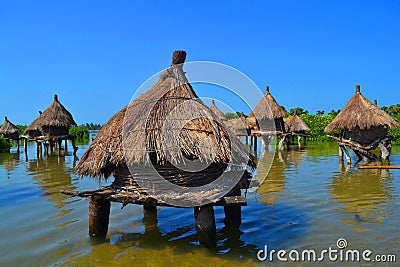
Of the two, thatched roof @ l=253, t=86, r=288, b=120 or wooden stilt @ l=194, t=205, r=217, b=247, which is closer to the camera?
wooden stilt @ l=194, t=205, r=217, b=247

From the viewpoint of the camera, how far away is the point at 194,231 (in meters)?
5.92

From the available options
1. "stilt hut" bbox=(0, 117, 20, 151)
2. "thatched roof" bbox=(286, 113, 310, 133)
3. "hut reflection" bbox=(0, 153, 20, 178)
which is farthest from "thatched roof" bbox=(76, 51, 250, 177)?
"stilt hut" bbox=(0, 117, 20, 151)

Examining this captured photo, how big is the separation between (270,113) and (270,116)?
0.64 m

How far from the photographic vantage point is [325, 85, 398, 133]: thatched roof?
14352 millimetres

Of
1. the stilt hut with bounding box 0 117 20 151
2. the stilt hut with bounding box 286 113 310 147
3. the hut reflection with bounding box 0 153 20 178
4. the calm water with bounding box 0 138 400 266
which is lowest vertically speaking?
the calm water with bounding box 0 138 400 266

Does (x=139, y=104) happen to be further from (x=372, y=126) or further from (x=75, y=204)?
(x=372, y=126)

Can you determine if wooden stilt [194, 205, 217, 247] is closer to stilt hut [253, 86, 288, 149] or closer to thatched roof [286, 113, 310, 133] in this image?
stilt hut [253, 86, 288, 149]

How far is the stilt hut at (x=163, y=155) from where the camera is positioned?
499 centimetres

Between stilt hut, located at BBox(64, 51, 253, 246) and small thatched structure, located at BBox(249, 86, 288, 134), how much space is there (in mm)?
17549

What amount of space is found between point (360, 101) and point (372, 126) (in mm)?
1309

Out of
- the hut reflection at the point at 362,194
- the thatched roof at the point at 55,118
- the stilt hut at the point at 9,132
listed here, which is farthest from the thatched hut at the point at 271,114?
the stilt hut at the point at 9,132

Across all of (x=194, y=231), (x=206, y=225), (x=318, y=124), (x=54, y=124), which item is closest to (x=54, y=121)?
(x=54, y=124)

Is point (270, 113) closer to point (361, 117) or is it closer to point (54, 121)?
point (361, 117)

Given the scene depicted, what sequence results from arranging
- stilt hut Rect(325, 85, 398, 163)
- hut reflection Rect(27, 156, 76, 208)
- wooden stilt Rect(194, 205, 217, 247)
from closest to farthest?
wooden stilt Rect(194, 205, 217, 247) → hut reflection Rect(27, 156, 76, 208) → stilt hut Rect(325, 85, 398, 163)
